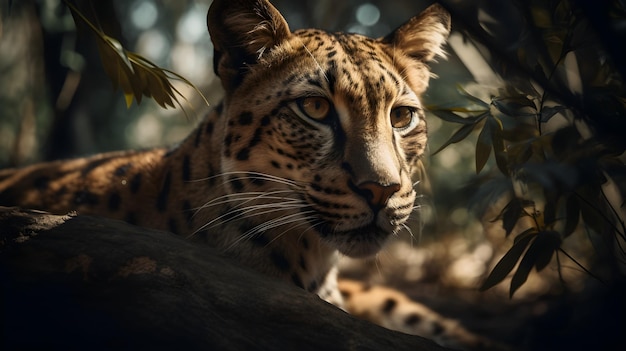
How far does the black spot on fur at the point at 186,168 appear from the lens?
362cm

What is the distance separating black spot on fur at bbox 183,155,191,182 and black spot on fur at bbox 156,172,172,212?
132 mm

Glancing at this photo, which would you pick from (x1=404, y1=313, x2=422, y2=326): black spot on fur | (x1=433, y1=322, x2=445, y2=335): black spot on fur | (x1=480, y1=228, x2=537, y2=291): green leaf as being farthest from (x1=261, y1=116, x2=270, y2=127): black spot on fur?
(x1=433, y1=322, x2=445, y2=335): black spot on fur

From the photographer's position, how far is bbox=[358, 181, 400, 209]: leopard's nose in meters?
2.83

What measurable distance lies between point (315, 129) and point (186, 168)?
0.99 meters

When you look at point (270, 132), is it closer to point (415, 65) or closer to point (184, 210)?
point (184, 210)

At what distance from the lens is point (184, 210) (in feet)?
11.6

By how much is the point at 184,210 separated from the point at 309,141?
95cm

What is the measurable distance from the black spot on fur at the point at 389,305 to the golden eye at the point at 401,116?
2134 mm

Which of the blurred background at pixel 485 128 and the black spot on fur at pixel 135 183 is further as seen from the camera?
the black spot on fur at pixel 135 183

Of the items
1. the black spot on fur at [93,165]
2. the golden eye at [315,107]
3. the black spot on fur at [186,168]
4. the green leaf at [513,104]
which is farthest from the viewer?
the black spot on fur at [93,165]

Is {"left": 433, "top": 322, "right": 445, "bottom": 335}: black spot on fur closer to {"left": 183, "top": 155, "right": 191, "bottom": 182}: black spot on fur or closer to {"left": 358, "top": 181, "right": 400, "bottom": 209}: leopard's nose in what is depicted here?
{"left": 358, "top": 181, "right": 400, "bottom": 209}: leopard's nose

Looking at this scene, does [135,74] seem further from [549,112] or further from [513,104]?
[549,112]

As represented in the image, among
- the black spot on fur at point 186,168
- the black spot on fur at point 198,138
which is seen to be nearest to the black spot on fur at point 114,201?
the black spot on fur at point 186,168

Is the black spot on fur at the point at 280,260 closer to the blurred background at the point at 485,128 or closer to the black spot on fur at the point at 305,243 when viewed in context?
the black spot on fur at the point at 305,243
